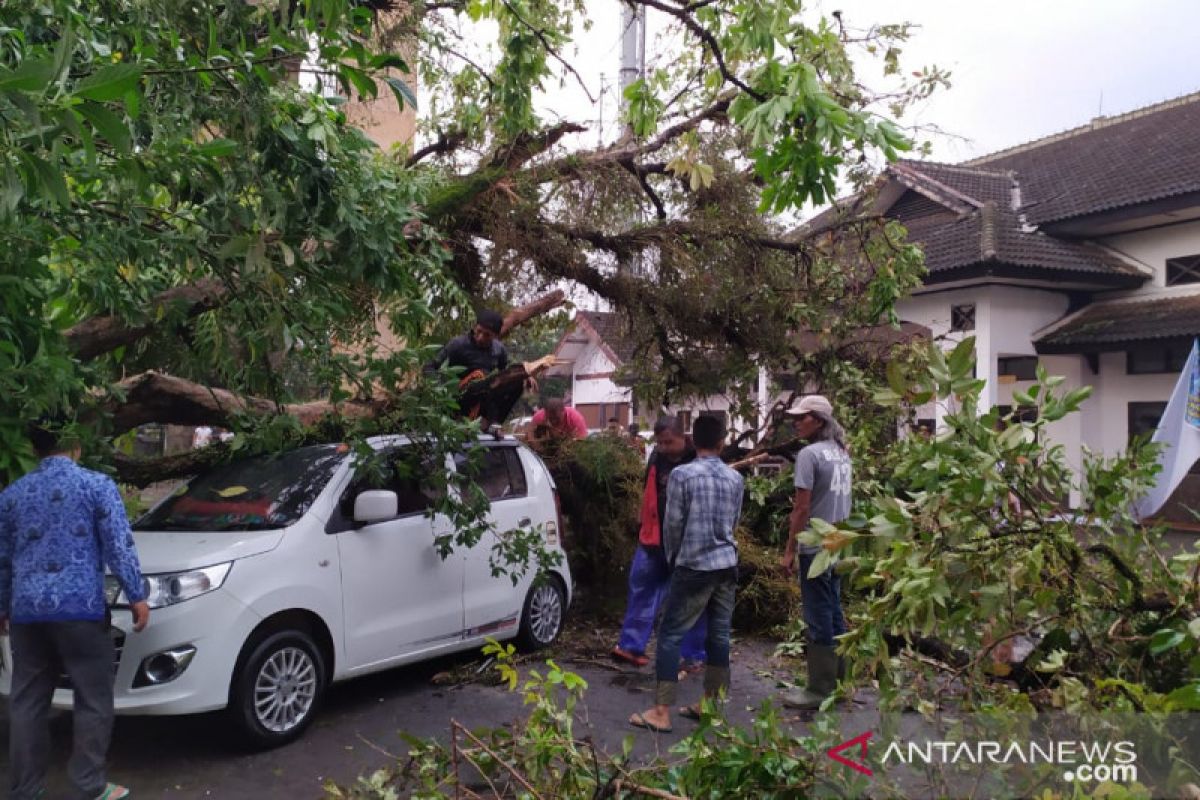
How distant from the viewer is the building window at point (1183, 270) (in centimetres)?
1619

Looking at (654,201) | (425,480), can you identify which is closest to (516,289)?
(654,201)

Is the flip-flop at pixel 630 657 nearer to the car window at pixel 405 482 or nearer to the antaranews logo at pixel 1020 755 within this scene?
the car window at pixel 405 482

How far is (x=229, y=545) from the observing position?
17.4 feet

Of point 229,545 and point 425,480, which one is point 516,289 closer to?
point 425,480

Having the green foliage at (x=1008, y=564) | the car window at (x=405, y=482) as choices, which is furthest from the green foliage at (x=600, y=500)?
the green foliage at (x=1008, y=564)

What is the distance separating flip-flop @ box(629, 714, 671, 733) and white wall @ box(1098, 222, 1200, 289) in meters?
14.9

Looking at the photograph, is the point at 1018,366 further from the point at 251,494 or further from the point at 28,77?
the point at 28,77

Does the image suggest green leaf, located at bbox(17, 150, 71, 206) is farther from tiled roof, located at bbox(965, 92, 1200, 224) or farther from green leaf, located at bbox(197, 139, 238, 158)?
tiled roof, located at bbox(965, 92, 1200, 224)

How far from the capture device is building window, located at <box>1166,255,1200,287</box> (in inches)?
637

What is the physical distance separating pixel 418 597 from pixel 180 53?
3.47 metres

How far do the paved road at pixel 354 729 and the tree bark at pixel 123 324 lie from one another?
2217mm

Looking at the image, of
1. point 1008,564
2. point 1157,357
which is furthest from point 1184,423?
point 1008,564

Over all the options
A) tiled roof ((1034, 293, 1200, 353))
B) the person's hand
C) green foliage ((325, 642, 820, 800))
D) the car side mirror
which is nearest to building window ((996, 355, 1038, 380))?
tiled roof ((1034, 293, 1200, 353))

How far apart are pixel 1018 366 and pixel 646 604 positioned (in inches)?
516
